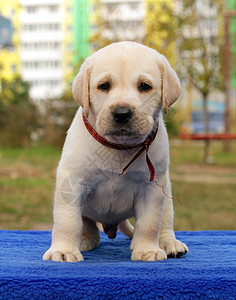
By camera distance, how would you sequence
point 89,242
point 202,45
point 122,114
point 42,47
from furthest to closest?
point 42,47
point 202,45
point 89,242
point 122,114

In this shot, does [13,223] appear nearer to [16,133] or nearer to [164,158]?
[164,158]

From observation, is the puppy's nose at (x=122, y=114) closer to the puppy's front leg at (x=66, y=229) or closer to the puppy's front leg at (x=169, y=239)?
the puppy's front leg at (x=66, y=229)

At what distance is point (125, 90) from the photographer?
2.19m

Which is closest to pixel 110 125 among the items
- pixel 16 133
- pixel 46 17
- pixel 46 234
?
pixel 46 234

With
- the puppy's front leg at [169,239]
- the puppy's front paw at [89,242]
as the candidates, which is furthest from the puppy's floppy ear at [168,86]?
the puppy's front paw at [89,242]

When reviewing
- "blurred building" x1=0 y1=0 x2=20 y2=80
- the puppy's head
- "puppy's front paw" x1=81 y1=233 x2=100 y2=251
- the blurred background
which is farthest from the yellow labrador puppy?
"blurred building" x1=0 y1=0 x2=20 y2=80

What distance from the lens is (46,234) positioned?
336 centimetres

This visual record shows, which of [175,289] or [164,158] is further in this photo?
[164,158]

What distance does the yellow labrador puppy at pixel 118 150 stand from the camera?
7.18ft

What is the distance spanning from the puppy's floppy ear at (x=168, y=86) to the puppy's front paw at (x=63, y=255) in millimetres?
788

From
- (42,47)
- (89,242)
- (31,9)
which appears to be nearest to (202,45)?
(89,242)

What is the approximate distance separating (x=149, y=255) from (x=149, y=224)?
0.15m

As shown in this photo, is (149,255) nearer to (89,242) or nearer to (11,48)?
(89,242)

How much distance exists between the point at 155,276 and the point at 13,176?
7.71m
